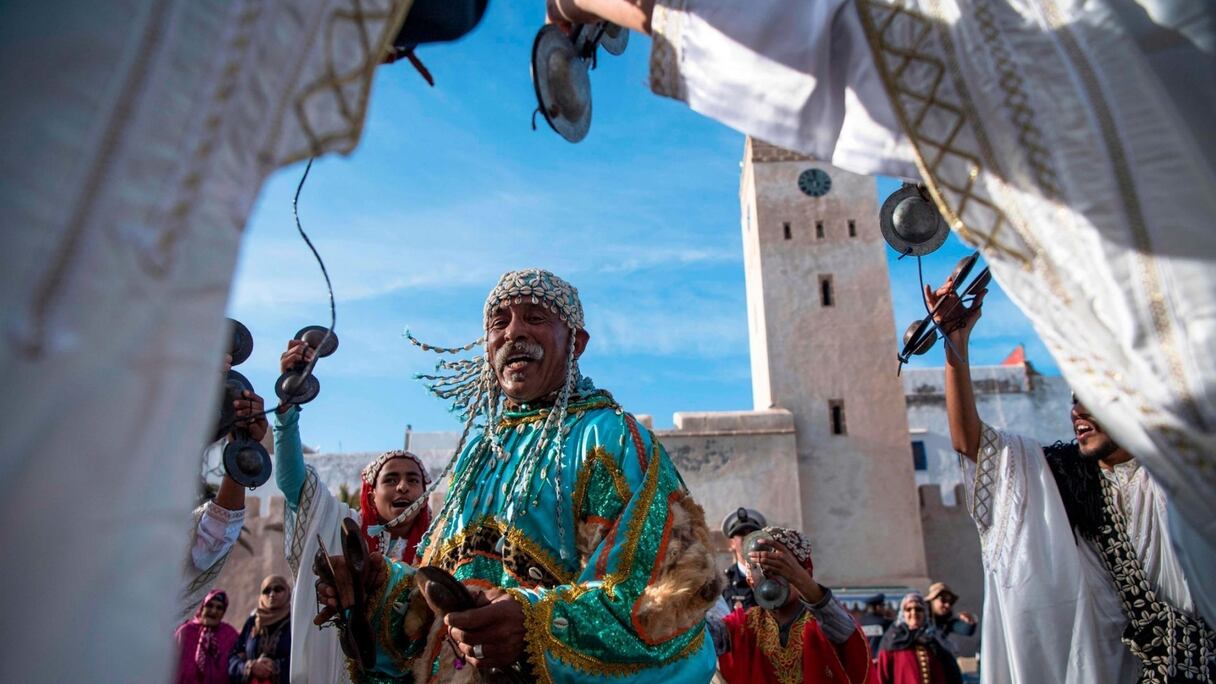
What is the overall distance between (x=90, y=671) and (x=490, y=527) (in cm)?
171

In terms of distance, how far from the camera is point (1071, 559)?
298cm

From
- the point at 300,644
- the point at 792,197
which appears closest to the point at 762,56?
the point at 300,644

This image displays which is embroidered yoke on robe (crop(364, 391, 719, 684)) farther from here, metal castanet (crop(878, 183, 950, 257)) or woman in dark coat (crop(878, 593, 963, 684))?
woman in dark coat (crop(878, 593, 963, 684))

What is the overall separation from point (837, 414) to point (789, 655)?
23.0 m

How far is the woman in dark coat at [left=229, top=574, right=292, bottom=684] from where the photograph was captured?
5270mm

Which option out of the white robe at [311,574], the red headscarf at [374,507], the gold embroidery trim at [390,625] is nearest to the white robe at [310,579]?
the white robe at [311,574]

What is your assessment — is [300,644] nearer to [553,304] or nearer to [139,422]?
[553,304]

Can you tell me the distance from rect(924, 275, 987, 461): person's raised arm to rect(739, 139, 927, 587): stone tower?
21.7 m

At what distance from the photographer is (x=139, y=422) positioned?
922 mm

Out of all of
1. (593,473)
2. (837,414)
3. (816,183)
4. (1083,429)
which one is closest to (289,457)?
(593,473)

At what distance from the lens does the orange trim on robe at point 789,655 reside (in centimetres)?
412

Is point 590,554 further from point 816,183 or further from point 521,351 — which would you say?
point 816,183

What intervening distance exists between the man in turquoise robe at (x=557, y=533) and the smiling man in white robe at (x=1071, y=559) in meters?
1.35

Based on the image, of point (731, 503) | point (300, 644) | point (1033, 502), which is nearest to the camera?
point (1033, 502)
